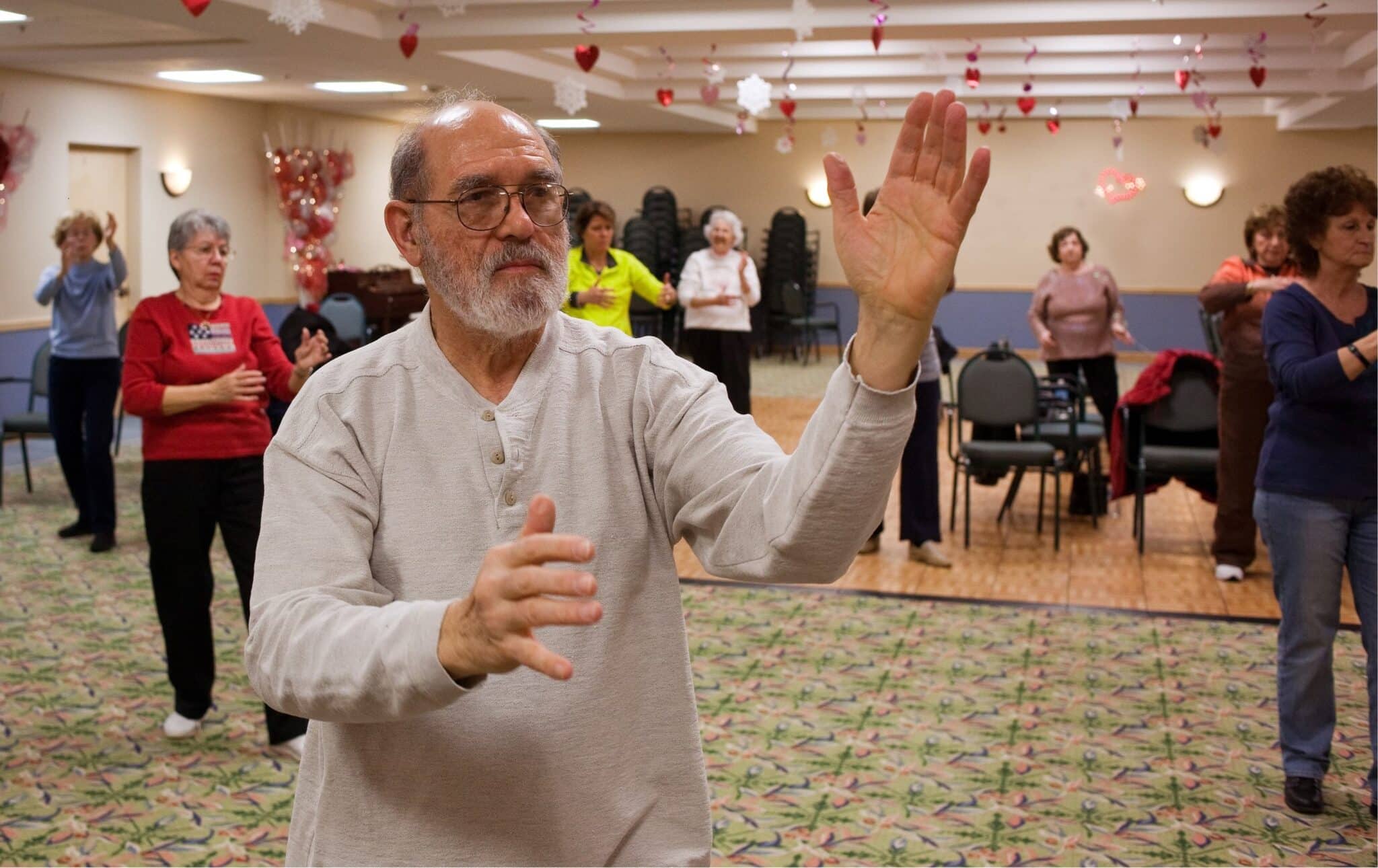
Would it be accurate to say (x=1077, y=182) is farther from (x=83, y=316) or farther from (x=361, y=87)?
(x=83, y=316)

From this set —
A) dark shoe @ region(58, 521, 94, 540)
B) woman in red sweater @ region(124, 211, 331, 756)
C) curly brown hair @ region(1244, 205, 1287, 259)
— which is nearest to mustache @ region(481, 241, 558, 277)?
woman in red sweater @ region(124, 211, 331, 756)

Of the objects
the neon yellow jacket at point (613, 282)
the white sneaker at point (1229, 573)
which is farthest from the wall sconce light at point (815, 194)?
the white sneaker at point (1229, 573)

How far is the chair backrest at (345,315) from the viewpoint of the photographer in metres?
9.49

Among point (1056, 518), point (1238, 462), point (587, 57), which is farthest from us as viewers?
point (587, 57)

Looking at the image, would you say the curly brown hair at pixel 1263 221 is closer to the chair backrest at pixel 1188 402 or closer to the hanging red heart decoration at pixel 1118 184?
the chair backrest at pixel 1188 402

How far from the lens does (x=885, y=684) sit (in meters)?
4.93

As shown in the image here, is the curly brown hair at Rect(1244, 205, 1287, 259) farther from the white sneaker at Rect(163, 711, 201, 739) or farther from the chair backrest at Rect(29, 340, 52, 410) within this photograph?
the chair backrest at Rect(29, 340, 52, 410)

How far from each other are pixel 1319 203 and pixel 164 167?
457 inches

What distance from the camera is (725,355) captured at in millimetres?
8320

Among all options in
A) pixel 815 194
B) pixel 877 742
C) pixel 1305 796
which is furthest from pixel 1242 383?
pixel 815 194

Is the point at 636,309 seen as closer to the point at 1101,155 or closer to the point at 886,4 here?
the point at 1101,155

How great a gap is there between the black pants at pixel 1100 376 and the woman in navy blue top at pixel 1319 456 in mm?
4170

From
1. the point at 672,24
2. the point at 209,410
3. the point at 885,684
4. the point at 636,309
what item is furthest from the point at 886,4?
the point at 636,309

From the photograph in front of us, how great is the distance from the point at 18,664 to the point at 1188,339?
50.2ft
